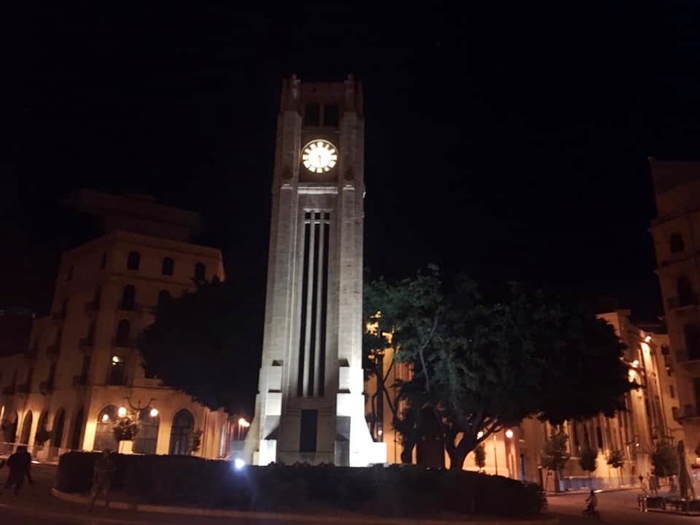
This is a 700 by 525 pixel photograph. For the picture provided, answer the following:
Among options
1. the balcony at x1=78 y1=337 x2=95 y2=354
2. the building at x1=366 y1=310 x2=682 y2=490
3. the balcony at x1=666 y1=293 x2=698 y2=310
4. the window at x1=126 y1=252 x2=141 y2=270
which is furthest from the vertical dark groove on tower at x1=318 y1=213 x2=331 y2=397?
the balcony at x1=666 y1=293 x2=698 y2=310

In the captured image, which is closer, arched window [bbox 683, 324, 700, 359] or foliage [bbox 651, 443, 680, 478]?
foliage [bbox 651, 443, 680, 478]

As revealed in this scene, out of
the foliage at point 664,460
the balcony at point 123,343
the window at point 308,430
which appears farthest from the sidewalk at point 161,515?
the foliage at point 664,460

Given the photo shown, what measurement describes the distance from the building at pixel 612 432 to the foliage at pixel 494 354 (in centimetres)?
636

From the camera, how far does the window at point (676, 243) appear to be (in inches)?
1881

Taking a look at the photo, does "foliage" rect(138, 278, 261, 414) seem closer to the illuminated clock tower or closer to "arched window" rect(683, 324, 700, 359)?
the illuminated clock tower

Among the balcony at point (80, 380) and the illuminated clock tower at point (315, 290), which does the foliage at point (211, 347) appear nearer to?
the illuminated clock tower at point (315, 290)

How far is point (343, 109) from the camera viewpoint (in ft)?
126

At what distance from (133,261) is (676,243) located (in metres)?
45.6

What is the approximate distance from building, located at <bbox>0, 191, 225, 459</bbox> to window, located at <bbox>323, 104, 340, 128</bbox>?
19384 mm

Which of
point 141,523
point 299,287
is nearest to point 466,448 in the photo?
point 299,287

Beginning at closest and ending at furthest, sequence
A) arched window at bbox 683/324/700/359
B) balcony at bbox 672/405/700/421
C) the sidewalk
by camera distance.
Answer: the sidewalk < balcony at bbox 672/405/700/421 < arched window at bbox 683/324/700/359

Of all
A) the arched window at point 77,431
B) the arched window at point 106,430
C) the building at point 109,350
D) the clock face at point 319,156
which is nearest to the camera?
the clock face at point 319,156

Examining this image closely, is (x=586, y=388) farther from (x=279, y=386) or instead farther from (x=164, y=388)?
(x=164, y=388)

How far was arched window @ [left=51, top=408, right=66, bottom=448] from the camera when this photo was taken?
46312 millimetres
